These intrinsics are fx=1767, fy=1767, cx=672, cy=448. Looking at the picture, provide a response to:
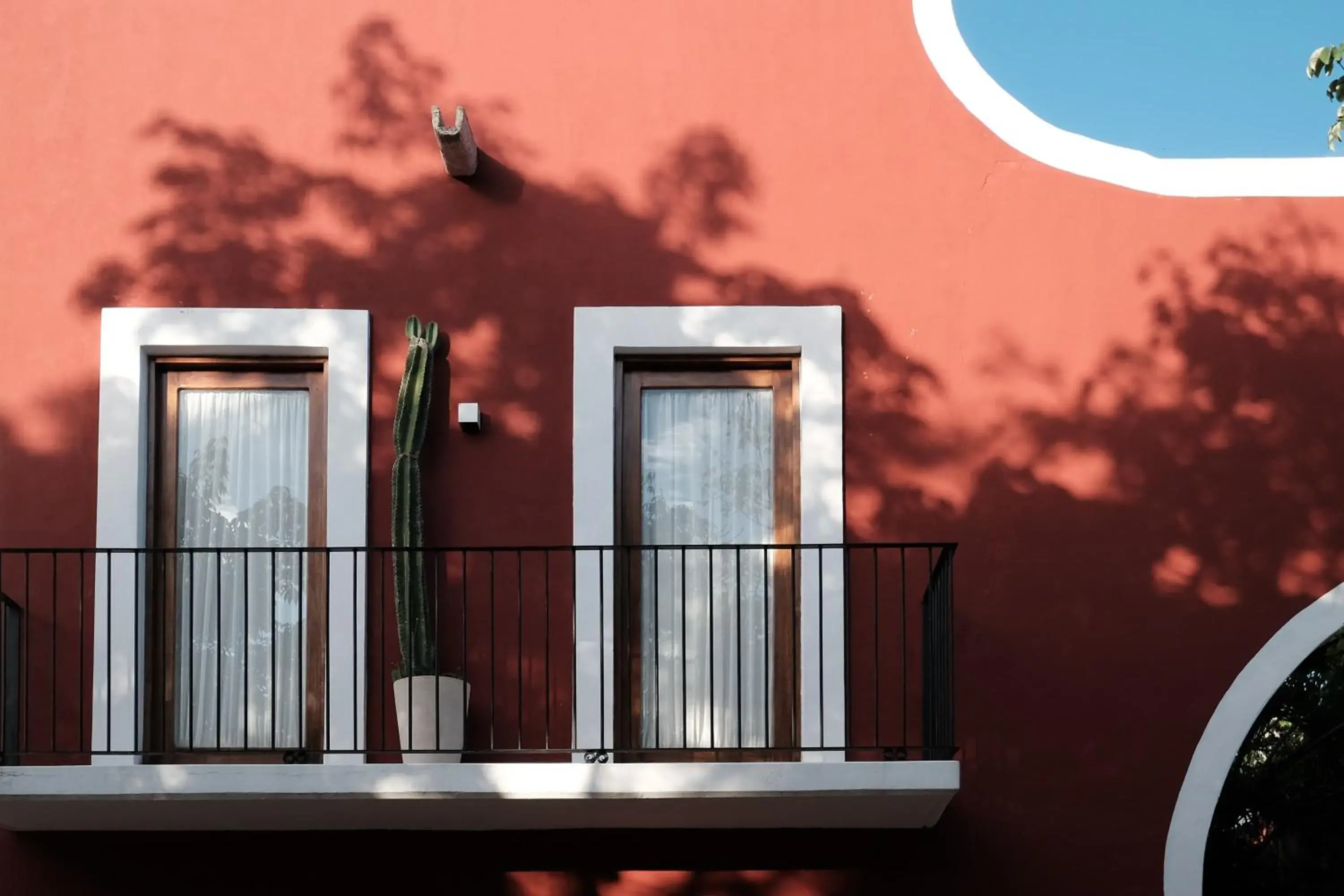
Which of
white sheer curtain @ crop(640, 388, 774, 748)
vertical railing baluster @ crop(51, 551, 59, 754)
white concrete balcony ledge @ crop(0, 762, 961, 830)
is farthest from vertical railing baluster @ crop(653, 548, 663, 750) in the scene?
vertical railing baluster @ crop(51, 551, 59, 754)

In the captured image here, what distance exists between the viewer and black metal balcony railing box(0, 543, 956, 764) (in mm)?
8445

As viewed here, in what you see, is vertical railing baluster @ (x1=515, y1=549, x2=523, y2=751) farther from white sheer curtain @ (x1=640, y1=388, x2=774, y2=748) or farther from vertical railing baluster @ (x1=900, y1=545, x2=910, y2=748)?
vertical railing baluster @ (x1=900, y1=545, x2=910, y2=748)

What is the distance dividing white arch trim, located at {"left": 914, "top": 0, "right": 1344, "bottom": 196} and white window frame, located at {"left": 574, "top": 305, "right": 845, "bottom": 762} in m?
1.34

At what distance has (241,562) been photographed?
879 cm

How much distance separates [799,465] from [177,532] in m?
3.11

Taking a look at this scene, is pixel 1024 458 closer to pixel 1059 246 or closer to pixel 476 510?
pixel 1059 246

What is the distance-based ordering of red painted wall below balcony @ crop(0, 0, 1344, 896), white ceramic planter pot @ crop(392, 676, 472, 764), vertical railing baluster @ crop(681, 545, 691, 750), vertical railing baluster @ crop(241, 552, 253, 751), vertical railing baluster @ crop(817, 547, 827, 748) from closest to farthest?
white ceramic planter pot @ crop(392, 676, 472, 764) → vertical railing baluster @ crop(681, 545, 691, 750) → vertical railing baluster @ crop(241, 552, 253, 751) → vertical railing baluster @ crop(817, 547, 827, 748) → red painted wall below balcony @ crop(0, 0, 1344, 896)

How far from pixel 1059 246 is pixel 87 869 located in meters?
5.65

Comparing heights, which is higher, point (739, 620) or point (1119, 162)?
point (1119, 162)

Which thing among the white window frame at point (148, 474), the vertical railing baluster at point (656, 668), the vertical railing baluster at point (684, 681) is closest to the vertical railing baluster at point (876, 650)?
the vertical railing baluster at point (684, 681)

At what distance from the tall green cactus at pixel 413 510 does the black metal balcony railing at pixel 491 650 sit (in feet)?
0.42

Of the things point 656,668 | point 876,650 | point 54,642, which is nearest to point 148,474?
point 54,642

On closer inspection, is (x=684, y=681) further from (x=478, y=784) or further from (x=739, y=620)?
(x=478, y=784)

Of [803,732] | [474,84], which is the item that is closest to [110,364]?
[474,84]
